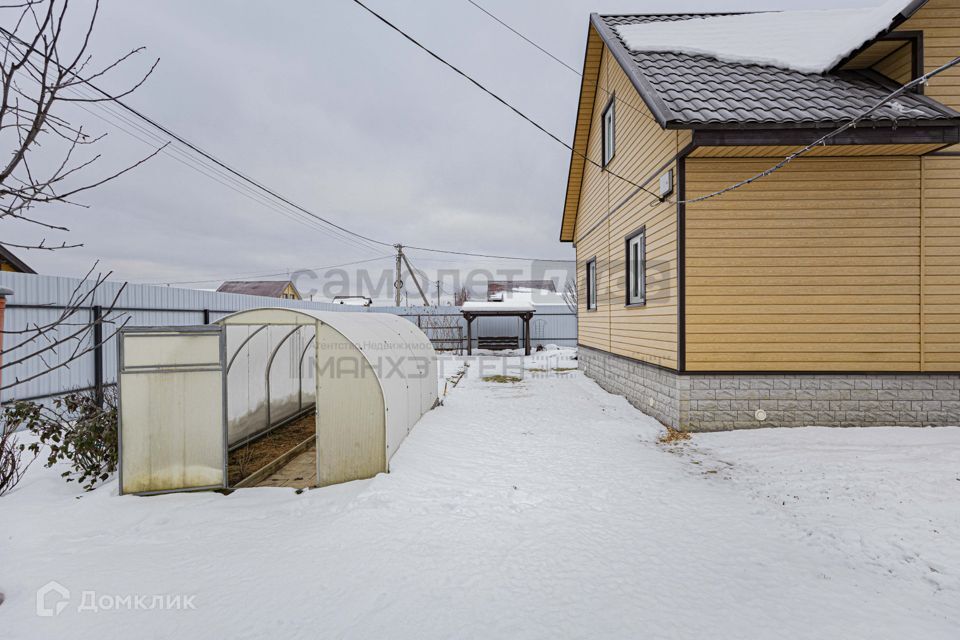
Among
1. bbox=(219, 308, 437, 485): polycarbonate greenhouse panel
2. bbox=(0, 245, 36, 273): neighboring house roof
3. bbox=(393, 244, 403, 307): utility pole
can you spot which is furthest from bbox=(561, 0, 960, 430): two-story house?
bbox=(393, 244, 403, 307): utility pole

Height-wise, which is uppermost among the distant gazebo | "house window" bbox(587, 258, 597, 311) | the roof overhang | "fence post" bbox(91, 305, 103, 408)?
the roof overhang

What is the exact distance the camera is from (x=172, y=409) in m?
4.40

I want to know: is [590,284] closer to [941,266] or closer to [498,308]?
[498,308]

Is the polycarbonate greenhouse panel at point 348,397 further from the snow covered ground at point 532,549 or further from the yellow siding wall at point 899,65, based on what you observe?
the yellow siding wall at point 899,65

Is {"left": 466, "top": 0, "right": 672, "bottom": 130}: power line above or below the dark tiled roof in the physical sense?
above

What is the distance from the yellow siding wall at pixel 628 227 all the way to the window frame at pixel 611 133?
16 cm

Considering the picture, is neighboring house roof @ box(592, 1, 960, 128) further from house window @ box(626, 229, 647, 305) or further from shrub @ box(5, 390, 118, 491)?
shrub @ box(5, 390, 118, 491)

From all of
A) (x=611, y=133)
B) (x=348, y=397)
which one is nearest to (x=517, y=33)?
(x=611, y=133)

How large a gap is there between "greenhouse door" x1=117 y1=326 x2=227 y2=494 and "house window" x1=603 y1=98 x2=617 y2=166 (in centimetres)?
833

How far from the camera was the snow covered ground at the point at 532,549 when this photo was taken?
248 cm

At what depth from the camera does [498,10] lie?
21.2 ft

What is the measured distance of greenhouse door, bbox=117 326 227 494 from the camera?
170 inches

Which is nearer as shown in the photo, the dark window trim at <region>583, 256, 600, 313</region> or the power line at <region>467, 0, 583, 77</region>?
the power line at <region>467, 0, 583, 77</region>

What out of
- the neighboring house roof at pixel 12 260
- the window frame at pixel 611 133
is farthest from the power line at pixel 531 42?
the neighboring house roof at pixel 12 260
